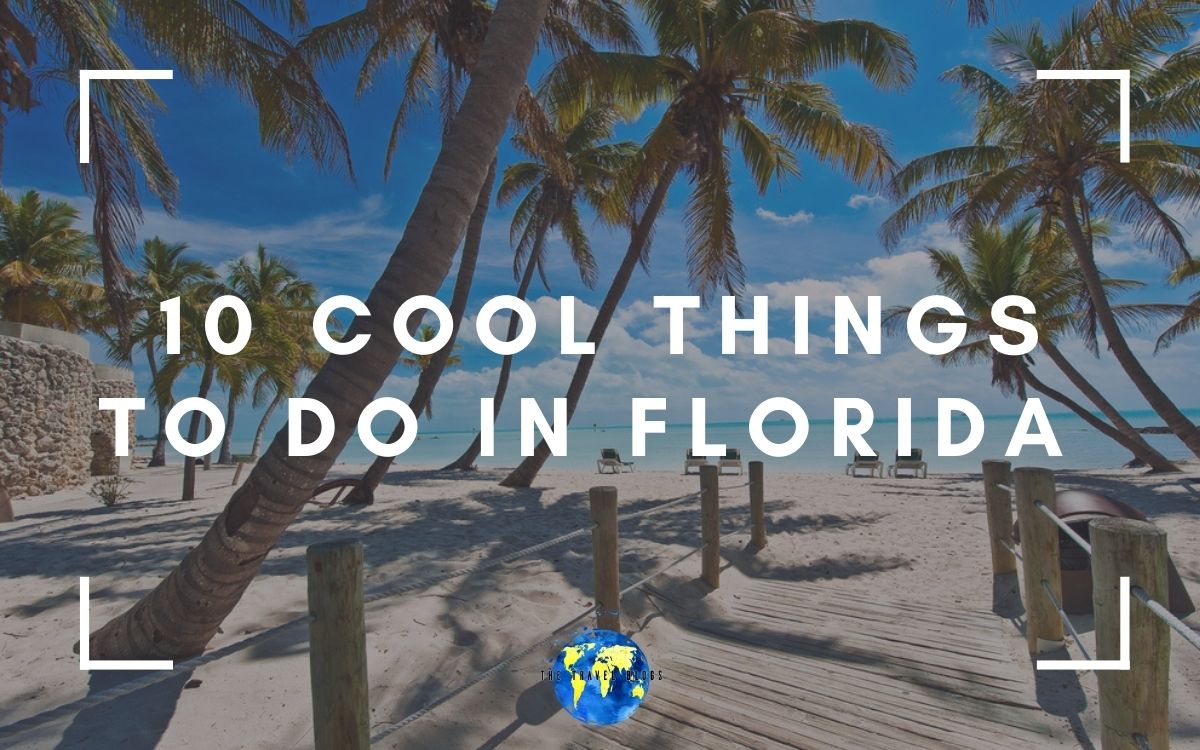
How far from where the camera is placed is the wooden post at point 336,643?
6.70 ft

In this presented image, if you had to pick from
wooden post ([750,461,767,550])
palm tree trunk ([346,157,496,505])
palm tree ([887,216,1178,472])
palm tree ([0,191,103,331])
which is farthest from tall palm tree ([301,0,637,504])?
palm tree ([0,191,103,331])

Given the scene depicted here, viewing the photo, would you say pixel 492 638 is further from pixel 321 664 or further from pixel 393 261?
pixel 393 261

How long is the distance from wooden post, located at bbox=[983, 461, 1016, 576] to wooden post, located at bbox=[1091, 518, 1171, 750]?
10.3 feet

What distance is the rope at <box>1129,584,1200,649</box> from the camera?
1498 millimetres

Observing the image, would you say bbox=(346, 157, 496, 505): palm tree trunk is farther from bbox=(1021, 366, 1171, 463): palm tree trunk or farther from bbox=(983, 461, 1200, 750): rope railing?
bbox=(1021, 366, 1171, 463): palm tree trunk

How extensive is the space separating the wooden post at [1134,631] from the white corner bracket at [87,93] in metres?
7.87

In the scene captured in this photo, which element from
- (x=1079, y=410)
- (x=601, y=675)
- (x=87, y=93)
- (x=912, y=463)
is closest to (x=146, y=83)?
(x=87, y=93)

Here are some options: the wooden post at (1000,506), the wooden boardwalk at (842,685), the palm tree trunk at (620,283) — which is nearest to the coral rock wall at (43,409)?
the palm tree trunk at (620,283)

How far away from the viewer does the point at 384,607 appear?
438 centimetres

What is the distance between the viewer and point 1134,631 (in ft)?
6.09

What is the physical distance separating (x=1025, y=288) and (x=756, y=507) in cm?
1416

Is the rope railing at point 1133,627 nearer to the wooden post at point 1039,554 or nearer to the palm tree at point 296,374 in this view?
the wooden post at point 1039,554

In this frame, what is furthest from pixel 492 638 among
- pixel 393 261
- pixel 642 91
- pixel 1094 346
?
pixel 1094 346

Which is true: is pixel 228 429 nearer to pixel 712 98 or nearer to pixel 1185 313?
pixel 712 98
